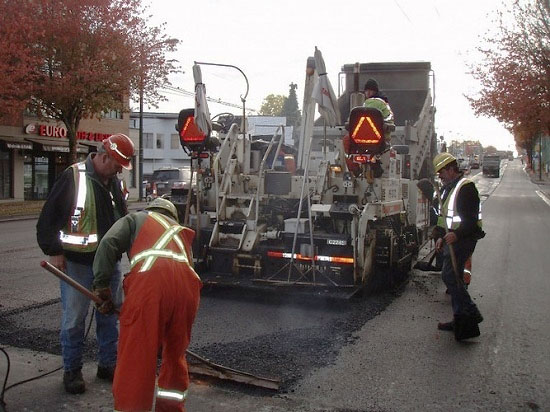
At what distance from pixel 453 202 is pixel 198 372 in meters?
3.10

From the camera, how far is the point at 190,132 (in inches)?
311

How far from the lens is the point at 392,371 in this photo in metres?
4.90

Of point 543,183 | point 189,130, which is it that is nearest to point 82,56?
point 189,130

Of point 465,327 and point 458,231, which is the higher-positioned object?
point 458,231

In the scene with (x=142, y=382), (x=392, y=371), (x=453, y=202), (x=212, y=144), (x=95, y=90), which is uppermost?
(x=95, y=90)

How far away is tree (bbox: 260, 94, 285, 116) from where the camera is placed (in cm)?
9344

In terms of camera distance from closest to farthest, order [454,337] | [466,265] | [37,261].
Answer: [454,337], [466,265], [37,261]

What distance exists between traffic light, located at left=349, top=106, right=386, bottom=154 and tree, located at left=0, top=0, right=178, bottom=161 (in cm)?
1563

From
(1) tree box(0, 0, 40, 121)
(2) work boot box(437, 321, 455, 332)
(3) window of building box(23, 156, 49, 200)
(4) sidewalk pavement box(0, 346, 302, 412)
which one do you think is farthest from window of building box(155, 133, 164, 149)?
(4) sidewalk pavement box(0, 346, 302, 412)

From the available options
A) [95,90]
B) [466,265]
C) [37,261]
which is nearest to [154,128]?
[95,90]

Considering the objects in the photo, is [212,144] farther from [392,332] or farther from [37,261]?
[37,261]

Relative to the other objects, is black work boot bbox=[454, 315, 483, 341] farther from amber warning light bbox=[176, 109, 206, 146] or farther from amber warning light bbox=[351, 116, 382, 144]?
amber warning light bbox=[176, 109, 206, 146]

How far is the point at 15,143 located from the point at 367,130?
22469 mm

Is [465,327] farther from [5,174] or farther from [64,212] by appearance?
[5,174]
